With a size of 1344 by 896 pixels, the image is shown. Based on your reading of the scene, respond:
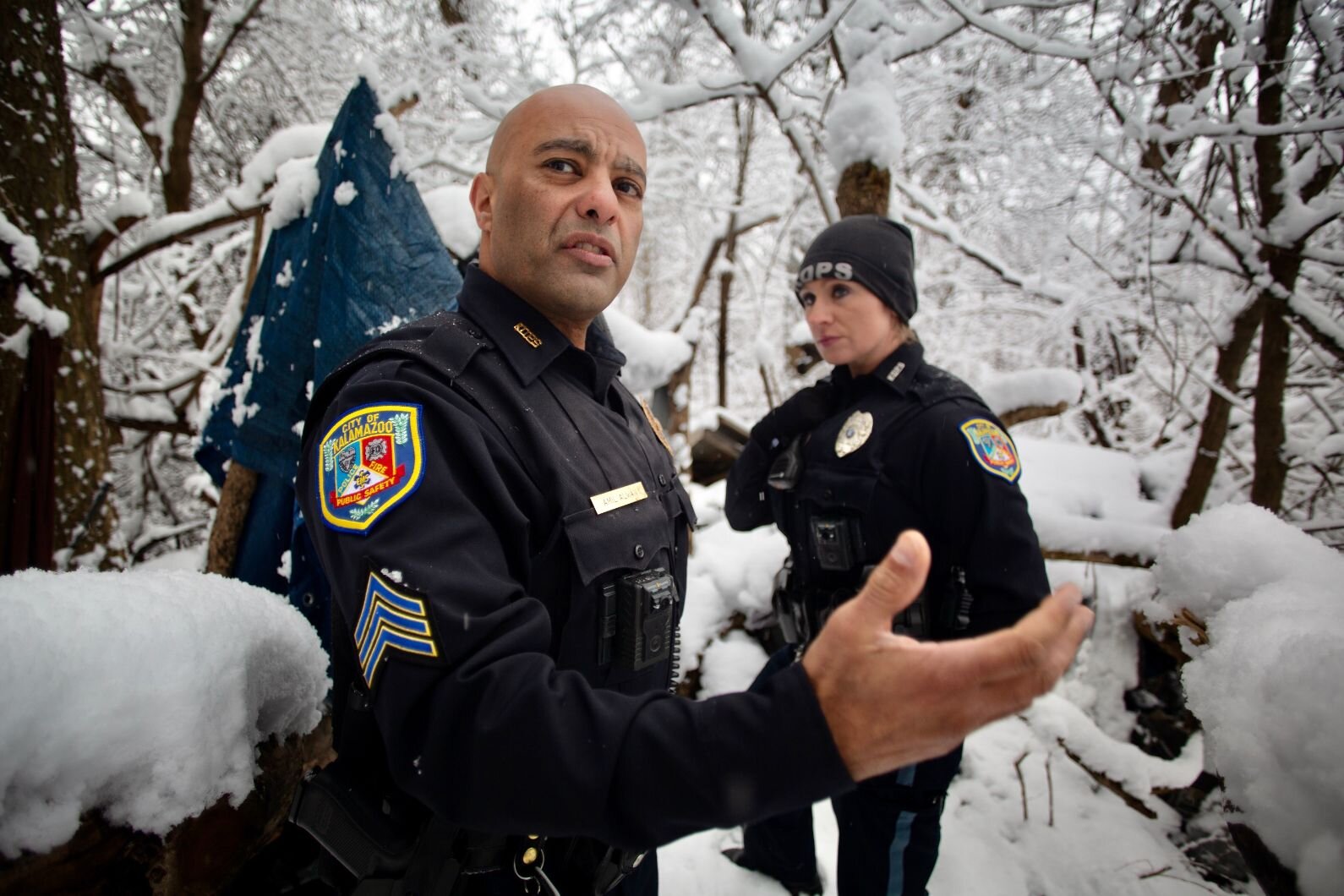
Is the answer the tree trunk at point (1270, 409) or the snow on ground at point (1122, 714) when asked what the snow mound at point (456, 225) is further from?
the tree trunk at point (1270, 409)

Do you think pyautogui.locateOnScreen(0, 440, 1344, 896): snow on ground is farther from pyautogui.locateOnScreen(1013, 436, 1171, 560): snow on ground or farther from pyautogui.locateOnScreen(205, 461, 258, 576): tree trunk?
pyautogui.locateOnScreen(1013, 436, 1171, 560): snow on ground

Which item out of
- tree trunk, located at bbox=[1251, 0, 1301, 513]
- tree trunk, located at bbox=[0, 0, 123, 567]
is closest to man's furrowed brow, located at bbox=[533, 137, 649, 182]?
tree trunk, located at bbox=[1251, 0, 1301, 513]

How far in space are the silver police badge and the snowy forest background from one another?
94 centimetres

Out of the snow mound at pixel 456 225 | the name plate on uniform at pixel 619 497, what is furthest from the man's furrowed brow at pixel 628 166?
the snow mound at pixel 456 225

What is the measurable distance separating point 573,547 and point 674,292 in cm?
1374

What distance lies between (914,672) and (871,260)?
1.82 m

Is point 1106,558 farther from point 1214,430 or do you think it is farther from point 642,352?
point 642,352

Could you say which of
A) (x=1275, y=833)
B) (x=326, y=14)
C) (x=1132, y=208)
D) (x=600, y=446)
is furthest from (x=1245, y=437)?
(x=326, y=14)

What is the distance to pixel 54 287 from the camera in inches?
107

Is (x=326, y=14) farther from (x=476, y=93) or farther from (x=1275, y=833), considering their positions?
(x=1275, y=833)

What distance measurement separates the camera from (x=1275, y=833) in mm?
979

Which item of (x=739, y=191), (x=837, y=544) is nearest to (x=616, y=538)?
(x=837, y=544)

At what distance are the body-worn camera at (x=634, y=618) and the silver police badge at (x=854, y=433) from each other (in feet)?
3.71

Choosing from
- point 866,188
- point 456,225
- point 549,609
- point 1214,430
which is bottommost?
point 549,609
